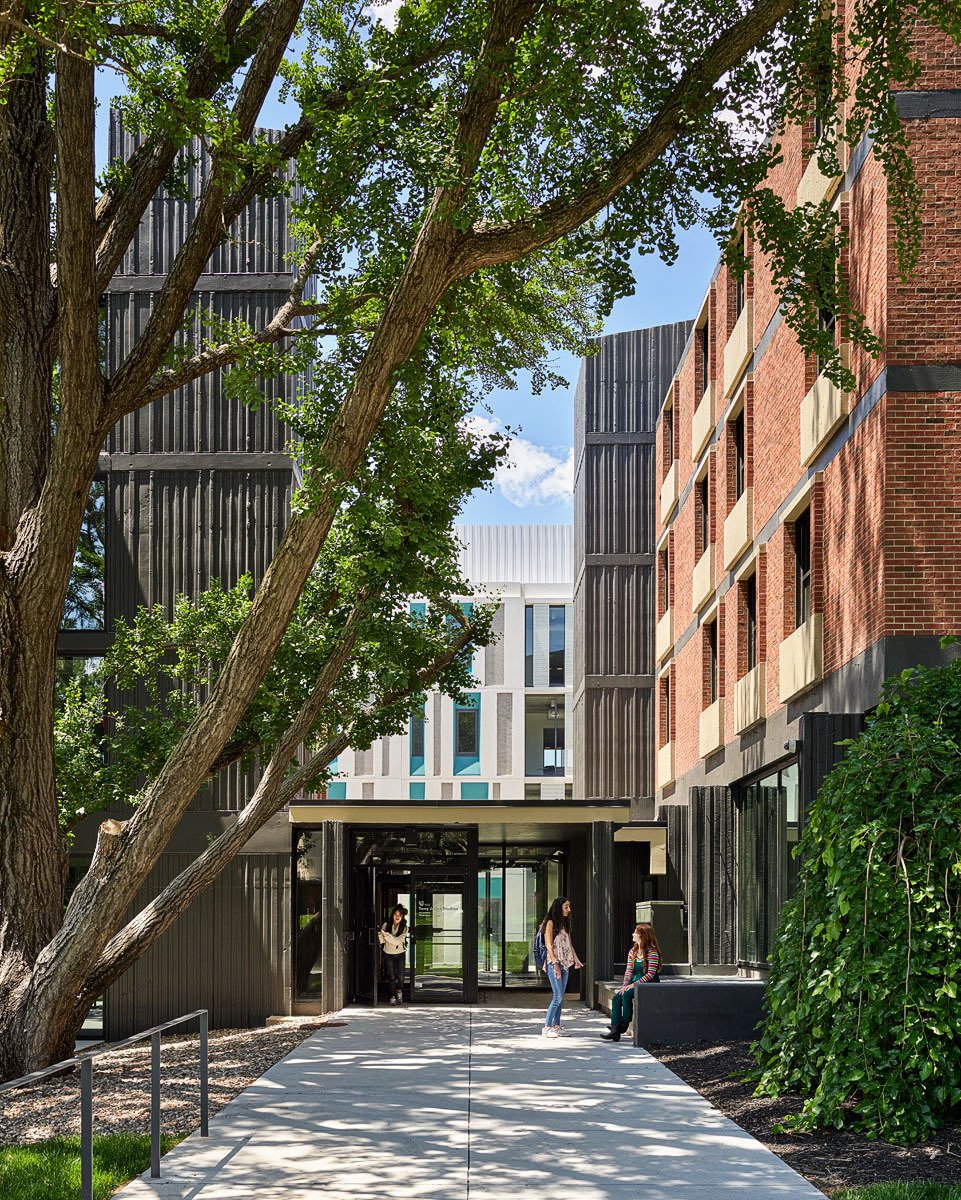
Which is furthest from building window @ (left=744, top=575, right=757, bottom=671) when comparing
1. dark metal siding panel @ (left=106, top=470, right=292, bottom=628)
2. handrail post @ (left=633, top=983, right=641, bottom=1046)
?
dark metal siding panel @ (left=106, top=470, right=292, bottom=628)

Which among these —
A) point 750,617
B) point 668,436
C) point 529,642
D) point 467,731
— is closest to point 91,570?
point 750,617

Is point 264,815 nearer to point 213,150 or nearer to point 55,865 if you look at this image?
point 55,865

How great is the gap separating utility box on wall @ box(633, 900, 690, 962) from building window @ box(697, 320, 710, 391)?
9.66 m

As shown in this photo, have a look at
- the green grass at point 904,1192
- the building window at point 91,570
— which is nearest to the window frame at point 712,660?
the building window at point 91,570

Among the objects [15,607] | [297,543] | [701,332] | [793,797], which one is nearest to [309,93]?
[297,543]

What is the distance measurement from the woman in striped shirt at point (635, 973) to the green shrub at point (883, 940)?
230 inches

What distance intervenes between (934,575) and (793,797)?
5.56m

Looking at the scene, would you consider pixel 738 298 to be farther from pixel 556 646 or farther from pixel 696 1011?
pixel 556 646

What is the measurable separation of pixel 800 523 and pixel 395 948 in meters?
10.4

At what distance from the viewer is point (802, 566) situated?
66.1 feet

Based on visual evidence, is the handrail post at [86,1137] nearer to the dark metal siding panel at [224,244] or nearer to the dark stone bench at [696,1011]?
the dark stone bench at [696,1011]

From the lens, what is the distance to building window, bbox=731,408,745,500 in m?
25.4

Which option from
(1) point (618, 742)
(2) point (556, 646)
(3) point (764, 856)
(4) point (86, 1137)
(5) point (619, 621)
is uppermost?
(2) point (556, 646)

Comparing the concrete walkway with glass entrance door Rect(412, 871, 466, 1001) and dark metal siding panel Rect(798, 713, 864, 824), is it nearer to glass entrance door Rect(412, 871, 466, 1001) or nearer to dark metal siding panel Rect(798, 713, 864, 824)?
dark metal siding panel Rect(798, 713, 864, 824)
